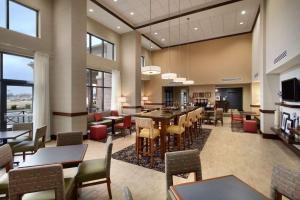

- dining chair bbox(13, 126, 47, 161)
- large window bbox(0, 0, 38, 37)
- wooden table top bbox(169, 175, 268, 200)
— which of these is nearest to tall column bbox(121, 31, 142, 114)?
large window bbox(0, 0, 38, 37)

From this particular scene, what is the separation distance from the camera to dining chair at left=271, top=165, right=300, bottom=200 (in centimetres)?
144

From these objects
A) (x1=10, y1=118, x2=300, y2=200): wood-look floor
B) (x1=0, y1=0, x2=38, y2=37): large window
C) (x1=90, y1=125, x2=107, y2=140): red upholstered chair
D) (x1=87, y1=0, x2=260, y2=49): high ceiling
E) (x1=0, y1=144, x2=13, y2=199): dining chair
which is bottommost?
(x1=10, y1=118, x2=300, y2=200): wood-look floor

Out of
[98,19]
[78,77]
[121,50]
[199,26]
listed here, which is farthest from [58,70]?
[199,26]

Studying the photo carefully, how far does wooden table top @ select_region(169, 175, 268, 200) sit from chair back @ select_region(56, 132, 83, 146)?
226 centimetres

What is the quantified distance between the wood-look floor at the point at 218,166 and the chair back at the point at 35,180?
1.17 metres

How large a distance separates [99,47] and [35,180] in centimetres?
767

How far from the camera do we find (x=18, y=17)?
5094 millimetres

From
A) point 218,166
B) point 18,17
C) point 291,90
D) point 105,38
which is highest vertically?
point 105,38

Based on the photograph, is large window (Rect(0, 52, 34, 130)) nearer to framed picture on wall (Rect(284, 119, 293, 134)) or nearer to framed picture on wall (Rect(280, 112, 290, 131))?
framed picture on wall (Rect(284, 119, 293, 134))

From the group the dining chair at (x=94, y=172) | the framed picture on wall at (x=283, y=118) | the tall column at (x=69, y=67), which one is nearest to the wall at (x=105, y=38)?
the tall column at (x=69, y=67)

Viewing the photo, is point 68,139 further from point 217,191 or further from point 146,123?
point 217,191

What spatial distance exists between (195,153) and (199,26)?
861 centimetres

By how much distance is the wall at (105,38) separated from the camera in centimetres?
742

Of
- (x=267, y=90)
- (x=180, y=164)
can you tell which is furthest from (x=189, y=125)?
(x=267, y=90)
